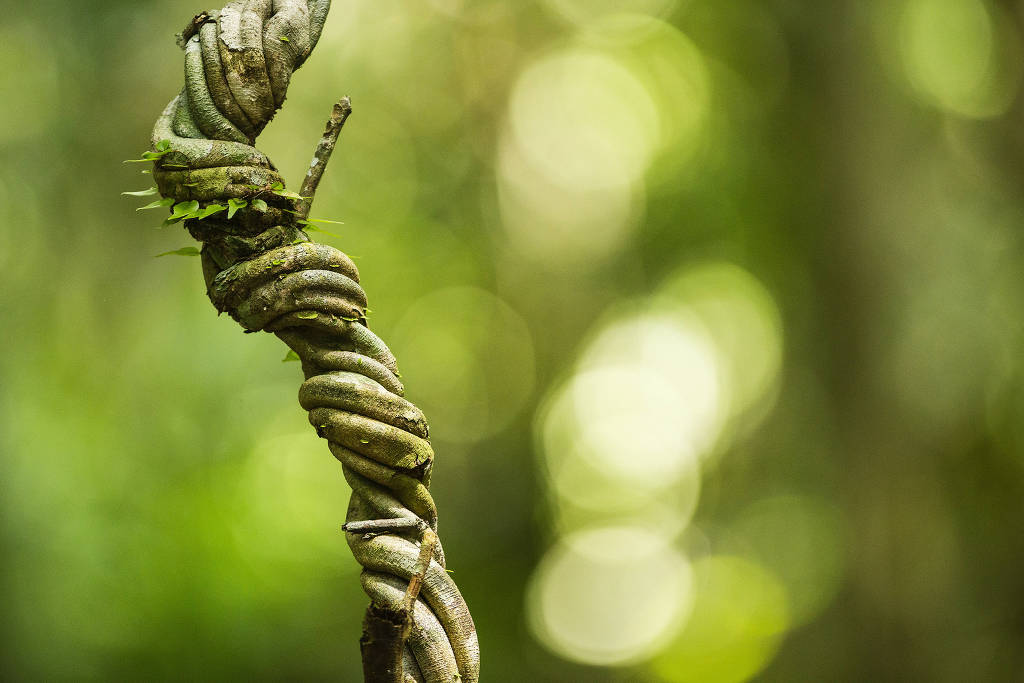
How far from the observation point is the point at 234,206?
59cm

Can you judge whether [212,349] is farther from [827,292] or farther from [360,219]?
[827,292]

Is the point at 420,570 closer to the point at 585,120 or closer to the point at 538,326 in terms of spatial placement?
the point at 538,326

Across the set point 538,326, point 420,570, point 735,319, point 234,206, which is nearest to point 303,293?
point 234,206

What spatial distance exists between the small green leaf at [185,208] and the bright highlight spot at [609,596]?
7.07m

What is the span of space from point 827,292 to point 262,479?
12.8ft

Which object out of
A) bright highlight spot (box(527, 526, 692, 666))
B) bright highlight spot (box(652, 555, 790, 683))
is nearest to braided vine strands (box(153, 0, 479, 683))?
bright highlight spot (box(527, 526, 692, 666))

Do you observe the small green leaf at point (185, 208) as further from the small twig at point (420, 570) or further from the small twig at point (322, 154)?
the small twig at point (420, 570)

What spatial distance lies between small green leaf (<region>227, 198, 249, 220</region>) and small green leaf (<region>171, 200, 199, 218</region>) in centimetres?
3

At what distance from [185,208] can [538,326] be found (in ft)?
23.3

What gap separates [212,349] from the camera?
572cm

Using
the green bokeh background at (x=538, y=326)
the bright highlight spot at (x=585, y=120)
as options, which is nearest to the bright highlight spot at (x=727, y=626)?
the green bokeh background at (x=538, y=326)

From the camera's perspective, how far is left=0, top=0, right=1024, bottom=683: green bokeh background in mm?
4648

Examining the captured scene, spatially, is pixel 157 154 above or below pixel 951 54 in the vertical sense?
below

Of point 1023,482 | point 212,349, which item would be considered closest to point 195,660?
point 212,349
